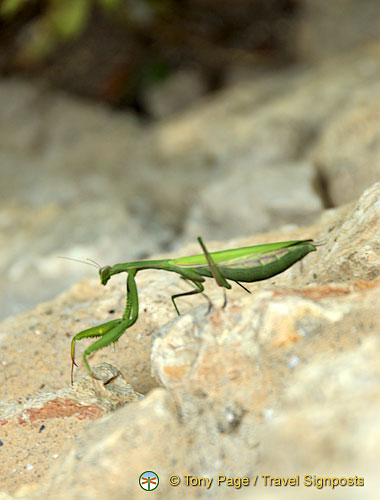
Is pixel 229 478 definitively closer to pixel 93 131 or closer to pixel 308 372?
pixel 308 372

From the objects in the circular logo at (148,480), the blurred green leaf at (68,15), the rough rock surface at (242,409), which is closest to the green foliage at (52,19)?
the blurred green leaf at (68,15)

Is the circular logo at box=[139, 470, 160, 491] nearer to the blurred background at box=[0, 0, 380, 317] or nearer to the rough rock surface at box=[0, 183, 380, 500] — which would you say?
the rough rock surface at box=[0, 183, 380, 500]

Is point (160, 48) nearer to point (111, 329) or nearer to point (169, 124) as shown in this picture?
point (169, 124)

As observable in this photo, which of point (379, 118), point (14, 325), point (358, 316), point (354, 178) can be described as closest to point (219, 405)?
point (358, 316)

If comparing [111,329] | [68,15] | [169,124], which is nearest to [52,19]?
[68,15]

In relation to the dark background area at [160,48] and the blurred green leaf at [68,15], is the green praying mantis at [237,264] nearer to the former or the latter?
the blurred green leaf at [68,15]

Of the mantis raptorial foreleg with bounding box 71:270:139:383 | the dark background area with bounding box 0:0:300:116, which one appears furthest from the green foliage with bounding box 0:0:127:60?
the mantis raptorial foreleg with bounding box 71:270:139:383
